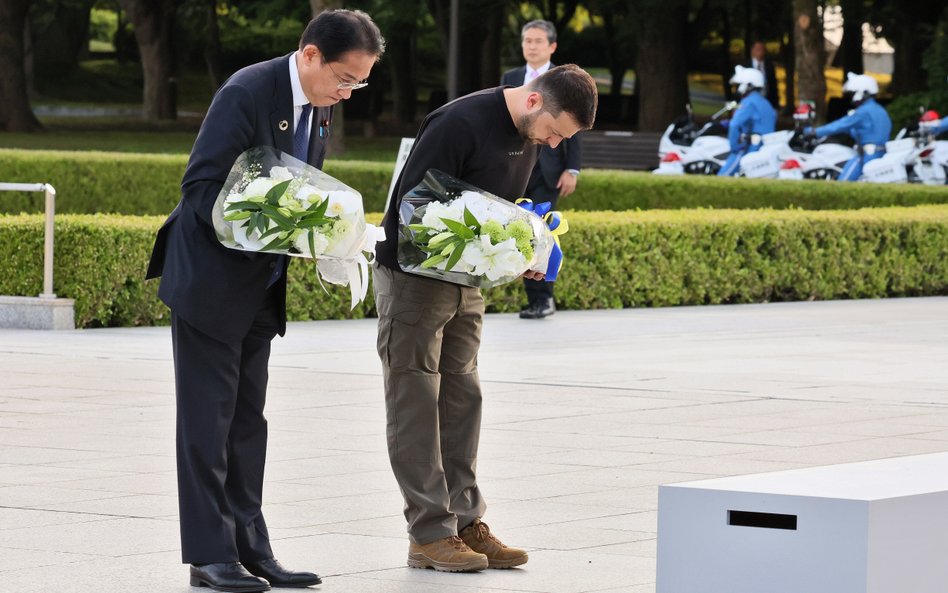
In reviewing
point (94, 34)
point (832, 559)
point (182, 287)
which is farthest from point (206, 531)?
point (94, 34)

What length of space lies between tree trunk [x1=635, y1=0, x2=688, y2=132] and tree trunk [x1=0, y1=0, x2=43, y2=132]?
13735 mm

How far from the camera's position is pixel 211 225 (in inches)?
200

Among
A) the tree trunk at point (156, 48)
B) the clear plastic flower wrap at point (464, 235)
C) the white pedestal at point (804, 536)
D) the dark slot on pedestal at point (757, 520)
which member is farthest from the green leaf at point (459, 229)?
the tree trunk at point (156, 48)

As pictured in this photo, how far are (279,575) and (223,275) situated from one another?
0.92 metres

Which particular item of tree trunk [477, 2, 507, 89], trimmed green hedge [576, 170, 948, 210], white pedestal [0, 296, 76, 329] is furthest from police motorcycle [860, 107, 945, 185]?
tree trunk [477, 2, 507, 89]

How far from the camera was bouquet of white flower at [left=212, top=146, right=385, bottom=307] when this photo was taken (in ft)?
16.4

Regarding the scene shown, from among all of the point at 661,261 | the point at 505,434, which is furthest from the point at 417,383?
the point at 661,261

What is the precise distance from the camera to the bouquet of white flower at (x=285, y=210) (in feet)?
16.4

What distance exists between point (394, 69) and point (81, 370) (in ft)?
118

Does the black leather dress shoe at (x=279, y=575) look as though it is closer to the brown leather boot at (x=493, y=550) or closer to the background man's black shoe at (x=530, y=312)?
the brown leather boot at (x=493, y=550)

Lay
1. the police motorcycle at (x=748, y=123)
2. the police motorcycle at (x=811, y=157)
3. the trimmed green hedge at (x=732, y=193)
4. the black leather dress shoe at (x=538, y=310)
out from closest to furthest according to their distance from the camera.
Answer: the black leather dress shoe at (x=538, y=310) → the trimmed green hedge at (x=732, y=193) → the police motorcycle at (x=811, y=157) → the police motorcycle at (x=748, y=123)

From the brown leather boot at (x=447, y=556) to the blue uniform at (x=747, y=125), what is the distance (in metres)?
18.6

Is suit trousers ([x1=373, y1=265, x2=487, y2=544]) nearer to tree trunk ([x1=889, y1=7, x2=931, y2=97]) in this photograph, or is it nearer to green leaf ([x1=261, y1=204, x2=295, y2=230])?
green leaf ([x1=261, y1=204, x2=295, y2=230])

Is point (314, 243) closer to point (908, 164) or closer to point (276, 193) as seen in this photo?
point (276, 193)
